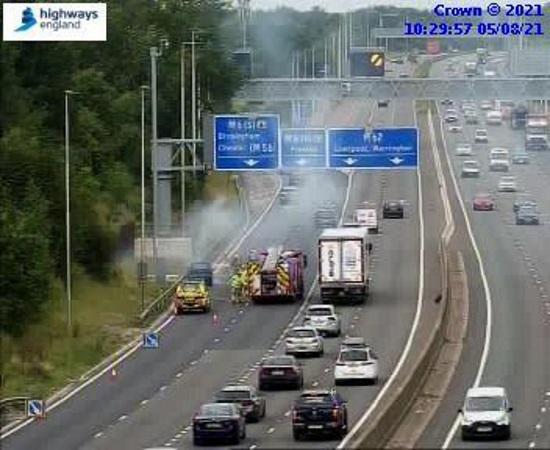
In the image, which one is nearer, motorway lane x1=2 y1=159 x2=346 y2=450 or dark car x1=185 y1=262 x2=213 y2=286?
motorway lane x1=2 y1=159 x2=346 y2=450

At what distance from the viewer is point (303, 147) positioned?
90188 mm

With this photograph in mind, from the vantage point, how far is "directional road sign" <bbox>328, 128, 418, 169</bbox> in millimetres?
89312

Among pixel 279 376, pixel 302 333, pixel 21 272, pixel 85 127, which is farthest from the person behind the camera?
pixel 85 127

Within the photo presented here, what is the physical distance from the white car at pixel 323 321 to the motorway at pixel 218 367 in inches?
34.6

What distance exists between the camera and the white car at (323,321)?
80938 mm

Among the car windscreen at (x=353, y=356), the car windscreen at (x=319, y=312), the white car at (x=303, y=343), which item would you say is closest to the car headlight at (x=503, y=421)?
the car windscreen at (x=353, y=356)

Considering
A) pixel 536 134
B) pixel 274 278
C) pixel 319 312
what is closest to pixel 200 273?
pixel 274 278

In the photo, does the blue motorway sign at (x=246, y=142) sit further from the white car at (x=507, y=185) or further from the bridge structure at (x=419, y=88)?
the white car at (x=507, y=185)

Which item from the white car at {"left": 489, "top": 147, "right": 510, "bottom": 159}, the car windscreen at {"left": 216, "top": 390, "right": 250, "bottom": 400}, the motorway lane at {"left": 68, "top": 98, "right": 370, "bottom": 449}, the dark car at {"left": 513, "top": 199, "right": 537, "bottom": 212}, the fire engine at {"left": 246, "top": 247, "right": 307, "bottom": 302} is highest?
the white car at {"left": 489, "top": 147, "right": 510, "bottom": 159}

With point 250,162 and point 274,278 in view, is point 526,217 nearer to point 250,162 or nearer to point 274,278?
point 274,278

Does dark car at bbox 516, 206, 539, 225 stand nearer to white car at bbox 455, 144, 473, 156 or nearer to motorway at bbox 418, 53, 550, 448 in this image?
motorway at bbox 418, 53, 550, 448

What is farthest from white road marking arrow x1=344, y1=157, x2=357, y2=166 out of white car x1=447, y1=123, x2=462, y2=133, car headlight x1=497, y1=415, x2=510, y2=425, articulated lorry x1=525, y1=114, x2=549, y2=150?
white car x1=447, y1=123, x2=462, y2=133

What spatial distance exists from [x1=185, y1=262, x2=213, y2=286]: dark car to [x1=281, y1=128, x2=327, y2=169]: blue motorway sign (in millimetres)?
8284

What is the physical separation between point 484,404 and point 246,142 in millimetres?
36395
